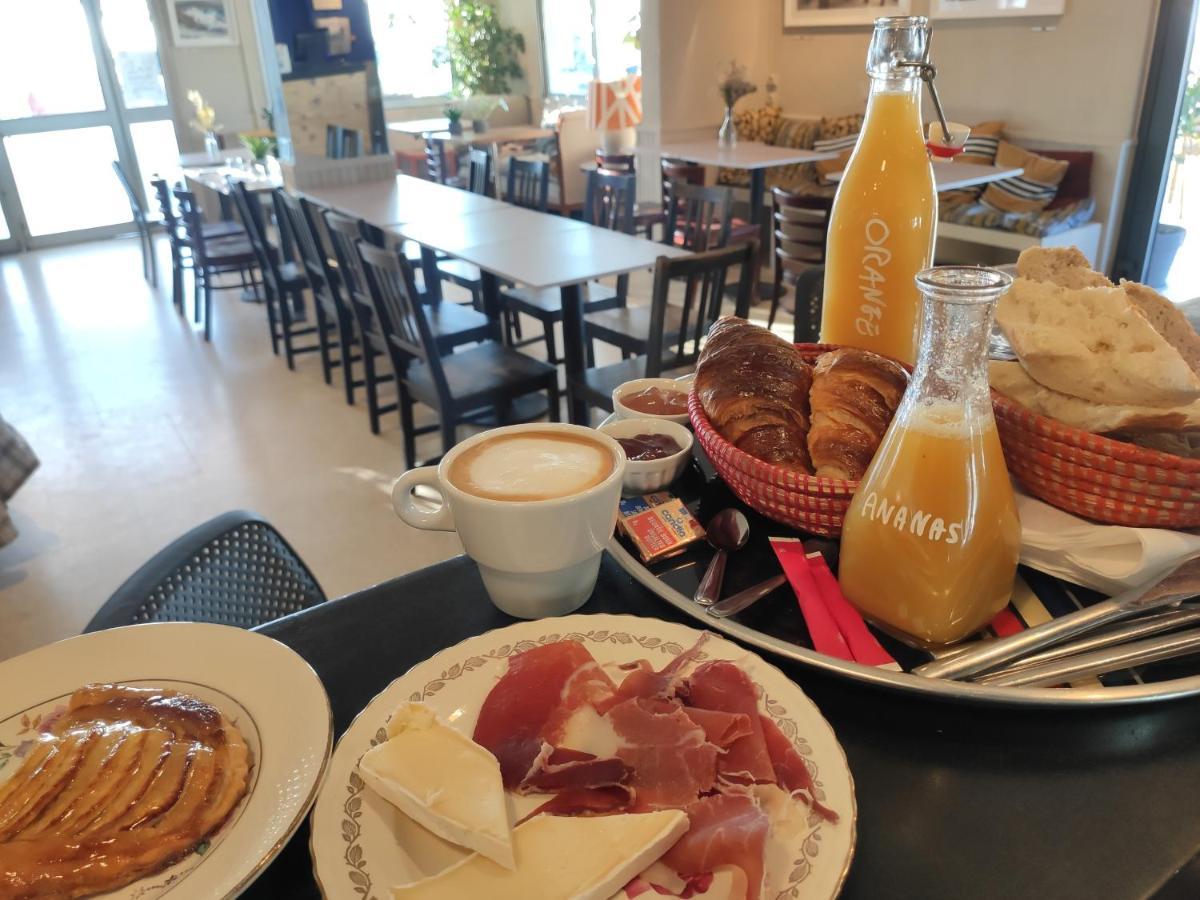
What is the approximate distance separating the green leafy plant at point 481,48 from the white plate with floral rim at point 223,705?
30.3ft

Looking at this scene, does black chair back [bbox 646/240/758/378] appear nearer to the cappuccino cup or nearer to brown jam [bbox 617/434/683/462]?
brown jam [bbox 617/434/683/462]

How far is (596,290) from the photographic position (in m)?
3.73

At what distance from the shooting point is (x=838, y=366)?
0.85 meters

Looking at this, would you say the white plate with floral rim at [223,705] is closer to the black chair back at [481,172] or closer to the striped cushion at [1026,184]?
the black chair back at [481,172]

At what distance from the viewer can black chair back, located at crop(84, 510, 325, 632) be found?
0.94m

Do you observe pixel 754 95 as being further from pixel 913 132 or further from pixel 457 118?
pixel 913 132

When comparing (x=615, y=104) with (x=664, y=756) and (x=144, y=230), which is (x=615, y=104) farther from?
(x=664, y=756)

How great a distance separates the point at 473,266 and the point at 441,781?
11.6ft

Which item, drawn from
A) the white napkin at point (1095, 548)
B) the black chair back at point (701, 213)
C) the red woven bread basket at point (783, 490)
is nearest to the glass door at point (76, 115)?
the black chair back at point (701, 213)

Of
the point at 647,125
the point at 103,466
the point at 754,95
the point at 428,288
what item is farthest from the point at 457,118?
the point at 103,466

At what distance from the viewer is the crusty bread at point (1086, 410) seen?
66 centimetres

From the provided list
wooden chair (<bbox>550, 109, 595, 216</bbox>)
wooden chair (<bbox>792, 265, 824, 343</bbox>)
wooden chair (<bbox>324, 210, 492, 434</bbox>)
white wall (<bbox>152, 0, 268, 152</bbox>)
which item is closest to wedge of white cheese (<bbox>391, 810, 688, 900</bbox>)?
wooden chair (<bbox>792, 265, 824, 343</bbox>)

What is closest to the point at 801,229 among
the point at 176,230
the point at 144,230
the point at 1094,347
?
the point at 1094,347

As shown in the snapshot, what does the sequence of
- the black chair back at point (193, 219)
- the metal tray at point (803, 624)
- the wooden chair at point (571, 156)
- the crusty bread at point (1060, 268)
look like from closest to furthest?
the metal tray at point (803, 624), the crusty bread at point (1060, 268), the black chair back at point (193, 219), the wooden chair at point (571, 156)
